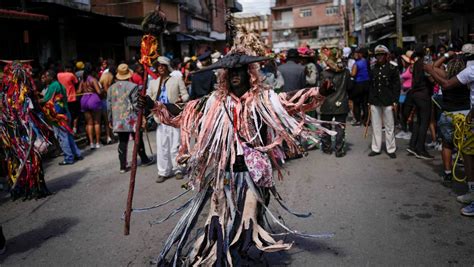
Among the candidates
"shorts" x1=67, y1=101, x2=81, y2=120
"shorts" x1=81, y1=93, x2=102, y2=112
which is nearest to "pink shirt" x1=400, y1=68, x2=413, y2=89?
"shorts" x1=81, y1=93, x2=102, y2=112

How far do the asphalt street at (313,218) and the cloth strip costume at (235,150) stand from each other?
64 centimetres

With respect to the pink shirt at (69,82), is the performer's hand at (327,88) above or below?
below

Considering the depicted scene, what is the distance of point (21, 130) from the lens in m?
6.29

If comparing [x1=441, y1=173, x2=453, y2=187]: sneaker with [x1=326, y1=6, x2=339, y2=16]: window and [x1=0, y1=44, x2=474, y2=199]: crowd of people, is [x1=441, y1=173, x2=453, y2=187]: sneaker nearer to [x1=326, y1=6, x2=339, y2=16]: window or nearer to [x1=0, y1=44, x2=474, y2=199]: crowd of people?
[x1=0, y1=44, x2=474, y2=199]: crowd of people

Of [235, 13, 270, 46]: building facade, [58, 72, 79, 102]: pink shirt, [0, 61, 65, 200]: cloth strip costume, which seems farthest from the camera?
[58, 72, 79, 102]: pink shirt

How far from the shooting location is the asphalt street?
414 centimetres

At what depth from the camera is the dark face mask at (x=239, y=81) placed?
371cm

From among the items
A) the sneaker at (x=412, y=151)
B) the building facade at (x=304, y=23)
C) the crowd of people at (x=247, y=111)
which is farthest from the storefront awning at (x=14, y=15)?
the building facade at (x=304, y=23)

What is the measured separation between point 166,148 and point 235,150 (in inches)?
147

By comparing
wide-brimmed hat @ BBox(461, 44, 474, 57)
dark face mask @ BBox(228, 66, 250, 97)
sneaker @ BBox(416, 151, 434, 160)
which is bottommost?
sneaker @ BBox(416, 151, 434, 160)

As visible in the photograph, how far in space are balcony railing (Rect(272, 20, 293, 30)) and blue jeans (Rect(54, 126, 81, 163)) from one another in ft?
193

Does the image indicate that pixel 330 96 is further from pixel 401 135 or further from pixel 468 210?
Answer: pixel 468 210

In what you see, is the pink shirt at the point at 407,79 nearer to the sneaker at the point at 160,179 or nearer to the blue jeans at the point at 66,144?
the sneaker at the point at 160,179

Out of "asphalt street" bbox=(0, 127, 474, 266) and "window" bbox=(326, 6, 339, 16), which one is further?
"window" bbox=(326, 6, 339, 16)
